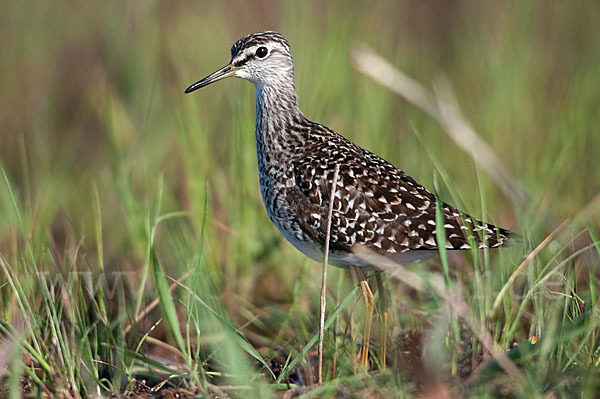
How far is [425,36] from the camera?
36.2 feet

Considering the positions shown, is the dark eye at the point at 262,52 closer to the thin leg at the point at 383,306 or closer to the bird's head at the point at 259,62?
the bird's head at the point at 259,62

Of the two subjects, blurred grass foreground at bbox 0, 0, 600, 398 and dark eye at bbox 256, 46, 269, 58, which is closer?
blurred grass foreground at bbox 0, 0, 600, 398

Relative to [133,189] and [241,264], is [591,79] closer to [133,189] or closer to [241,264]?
[241,264]

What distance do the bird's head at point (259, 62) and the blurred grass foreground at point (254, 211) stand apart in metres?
0.45

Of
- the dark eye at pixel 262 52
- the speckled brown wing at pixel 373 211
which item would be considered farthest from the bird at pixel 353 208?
the dark eye at pixel 262 52

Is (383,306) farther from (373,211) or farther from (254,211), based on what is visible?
(254,211)

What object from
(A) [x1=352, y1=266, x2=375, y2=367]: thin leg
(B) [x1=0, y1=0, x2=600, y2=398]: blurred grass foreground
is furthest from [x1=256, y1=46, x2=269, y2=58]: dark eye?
(A) [x1=352, y1=266, x2=375, y2=367]: thin leg

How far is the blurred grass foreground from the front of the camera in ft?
12.2

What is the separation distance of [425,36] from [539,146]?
453cm

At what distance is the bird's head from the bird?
0.47 metres

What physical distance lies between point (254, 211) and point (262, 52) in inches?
47.4

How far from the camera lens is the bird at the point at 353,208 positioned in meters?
4.34

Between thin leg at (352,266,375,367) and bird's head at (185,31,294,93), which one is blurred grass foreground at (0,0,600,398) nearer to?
thin leg at (352,266,375,367)

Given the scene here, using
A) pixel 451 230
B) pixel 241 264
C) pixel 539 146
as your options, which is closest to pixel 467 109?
pixel 539 146
